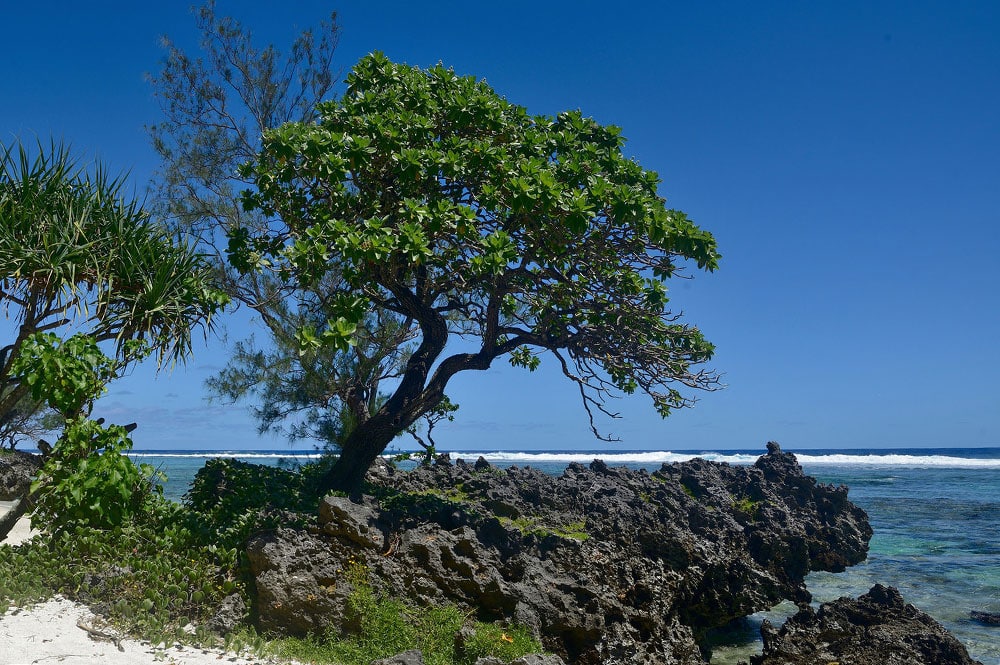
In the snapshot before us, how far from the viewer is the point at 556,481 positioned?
12.7 meters

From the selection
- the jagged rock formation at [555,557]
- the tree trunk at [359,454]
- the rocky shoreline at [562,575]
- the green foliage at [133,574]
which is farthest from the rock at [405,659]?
the tree trunk at [359,454]

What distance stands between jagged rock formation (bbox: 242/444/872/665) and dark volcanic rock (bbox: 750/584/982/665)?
1147 mm

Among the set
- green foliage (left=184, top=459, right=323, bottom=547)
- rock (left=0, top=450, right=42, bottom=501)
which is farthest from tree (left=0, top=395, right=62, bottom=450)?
green foliage (left=184, top=459, right=323, bottom=547)

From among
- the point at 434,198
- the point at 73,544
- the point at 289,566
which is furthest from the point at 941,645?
the point at 73,544

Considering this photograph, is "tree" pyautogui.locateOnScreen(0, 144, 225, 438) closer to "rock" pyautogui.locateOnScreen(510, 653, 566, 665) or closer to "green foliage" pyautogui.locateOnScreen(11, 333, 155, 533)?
"green foliage" pyautogui.locateOnScreen(11, 333, 155, 533)

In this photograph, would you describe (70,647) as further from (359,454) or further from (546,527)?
(546,527)

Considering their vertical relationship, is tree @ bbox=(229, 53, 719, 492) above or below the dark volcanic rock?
above

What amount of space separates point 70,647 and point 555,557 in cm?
532

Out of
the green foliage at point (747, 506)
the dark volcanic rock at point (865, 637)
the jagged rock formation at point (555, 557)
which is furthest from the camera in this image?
the green foliage at point (747, 506)

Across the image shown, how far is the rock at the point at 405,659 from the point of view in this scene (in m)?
6.61

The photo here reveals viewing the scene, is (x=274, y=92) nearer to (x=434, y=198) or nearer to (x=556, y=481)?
(x=434, y=198)

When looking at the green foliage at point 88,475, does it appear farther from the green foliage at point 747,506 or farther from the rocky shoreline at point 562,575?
the green foliage at point 747,506

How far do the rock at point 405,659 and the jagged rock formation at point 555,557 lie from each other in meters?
1.11

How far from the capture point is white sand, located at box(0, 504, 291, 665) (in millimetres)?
6453
